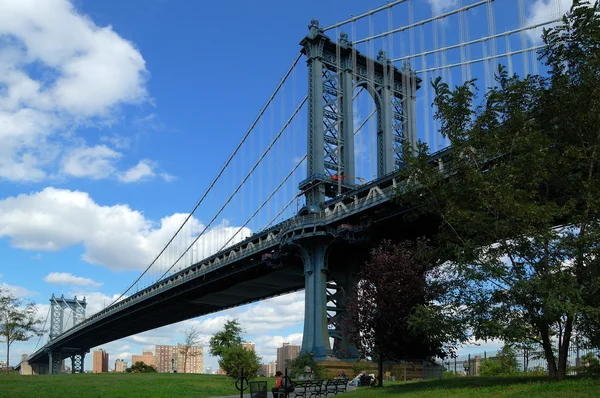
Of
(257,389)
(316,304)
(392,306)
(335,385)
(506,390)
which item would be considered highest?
(392,306)

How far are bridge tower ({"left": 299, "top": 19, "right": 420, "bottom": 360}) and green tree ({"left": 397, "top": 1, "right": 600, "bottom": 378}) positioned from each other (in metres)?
24.2

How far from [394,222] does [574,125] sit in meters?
26.9

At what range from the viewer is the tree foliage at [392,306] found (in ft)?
84.0

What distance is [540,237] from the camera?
19.6 m

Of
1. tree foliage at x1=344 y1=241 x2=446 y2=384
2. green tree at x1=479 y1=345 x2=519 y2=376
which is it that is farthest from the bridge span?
green tree at x1=479 y1=345 x2=519 y2=376

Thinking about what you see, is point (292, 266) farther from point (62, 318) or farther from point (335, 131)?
point (62, 318)

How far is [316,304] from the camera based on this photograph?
4775 centimetres

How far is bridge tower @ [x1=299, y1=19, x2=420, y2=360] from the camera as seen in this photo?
48344mm

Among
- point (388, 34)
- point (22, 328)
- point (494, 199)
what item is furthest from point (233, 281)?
point (494, 199)

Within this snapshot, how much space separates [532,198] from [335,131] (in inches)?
1220

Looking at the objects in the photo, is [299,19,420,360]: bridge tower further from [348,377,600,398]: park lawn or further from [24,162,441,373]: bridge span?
[348,377,600,398]: park lawn

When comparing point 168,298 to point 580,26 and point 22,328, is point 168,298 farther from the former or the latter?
point 580,26

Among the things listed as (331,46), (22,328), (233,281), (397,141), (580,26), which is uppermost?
(331,46)

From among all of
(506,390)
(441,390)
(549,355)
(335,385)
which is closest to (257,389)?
(441,390)
